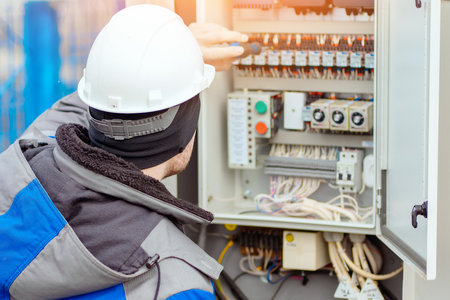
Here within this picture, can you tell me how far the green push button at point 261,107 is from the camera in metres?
2.68

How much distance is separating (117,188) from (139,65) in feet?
1.00

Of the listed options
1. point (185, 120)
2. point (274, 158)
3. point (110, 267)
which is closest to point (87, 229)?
point (110, 267)

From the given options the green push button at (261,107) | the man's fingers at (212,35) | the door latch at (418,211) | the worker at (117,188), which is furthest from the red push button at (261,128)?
the worker at (117,188)

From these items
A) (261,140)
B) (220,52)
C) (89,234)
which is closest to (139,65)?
(89,234)

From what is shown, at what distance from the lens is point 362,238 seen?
2633 mm

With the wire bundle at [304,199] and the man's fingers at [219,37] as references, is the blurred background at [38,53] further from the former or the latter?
the wire bundle at [304,199]

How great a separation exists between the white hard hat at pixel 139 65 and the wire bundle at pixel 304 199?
122 centimetres

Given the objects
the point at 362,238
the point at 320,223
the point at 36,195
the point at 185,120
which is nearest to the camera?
the point at 36,195

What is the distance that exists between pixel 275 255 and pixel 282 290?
0.53 ft

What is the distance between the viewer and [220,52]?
2240 millimetres

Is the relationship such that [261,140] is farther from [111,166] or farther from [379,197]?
[111,166]

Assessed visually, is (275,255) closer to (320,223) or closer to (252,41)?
(320,223)

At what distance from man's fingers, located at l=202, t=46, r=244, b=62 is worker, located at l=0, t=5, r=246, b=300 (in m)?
0.64

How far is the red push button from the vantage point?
8.85 ft
